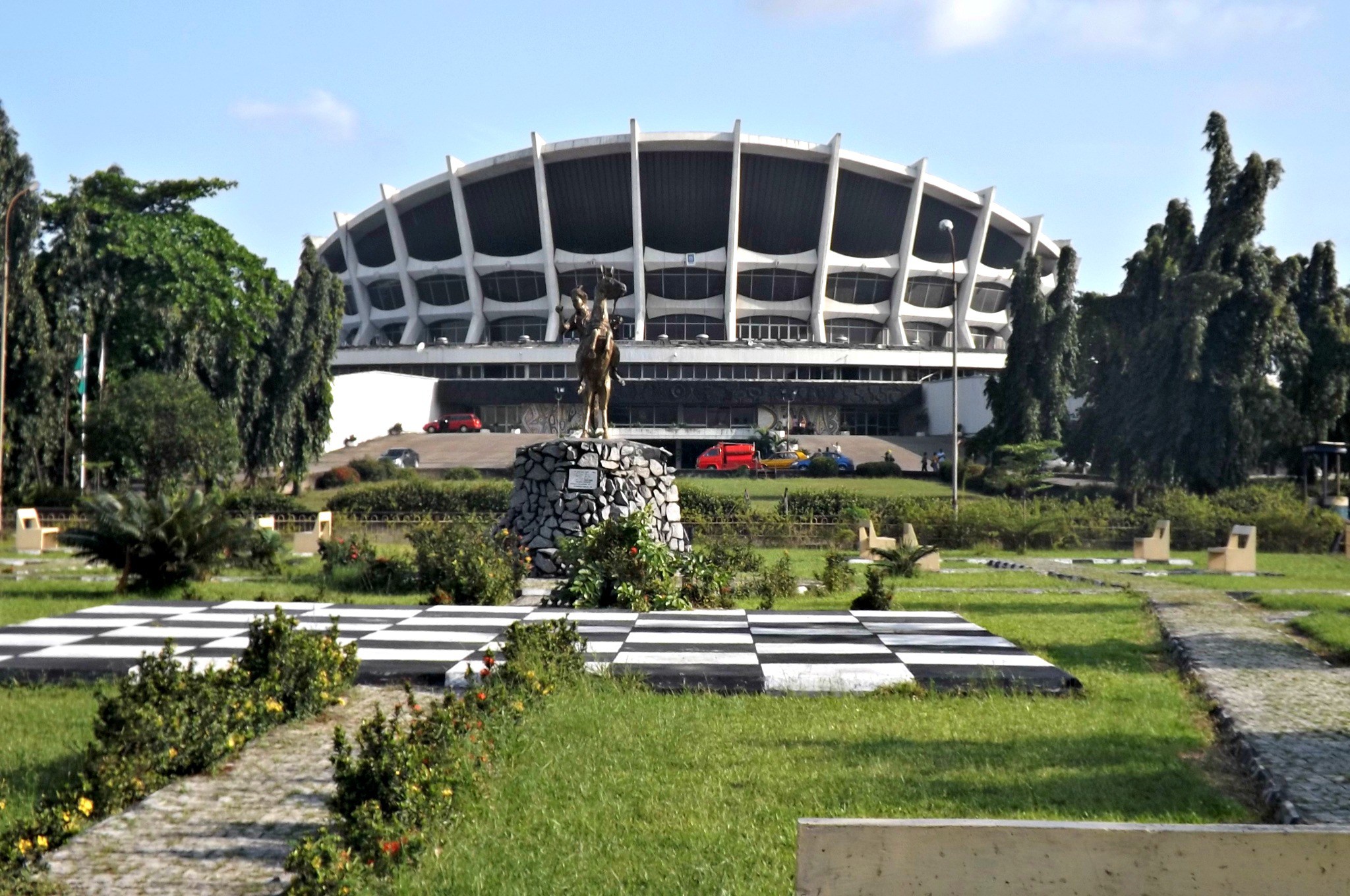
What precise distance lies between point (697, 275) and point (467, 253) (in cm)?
1481

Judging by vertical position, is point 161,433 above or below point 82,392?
below

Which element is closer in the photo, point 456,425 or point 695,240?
point 456,425

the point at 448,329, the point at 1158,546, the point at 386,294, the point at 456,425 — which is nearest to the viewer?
the point at 1158,546

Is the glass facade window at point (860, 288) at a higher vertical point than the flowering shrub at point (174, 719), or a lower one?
higher

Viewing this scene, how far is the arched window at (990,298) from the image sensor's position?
84500 millimetres

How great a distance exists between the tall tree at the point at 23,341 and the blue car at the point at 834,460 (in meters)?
27.6

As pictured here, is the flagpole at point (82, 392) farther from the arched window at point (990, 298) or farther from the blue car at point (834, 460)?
the arched window at point (990, 298)

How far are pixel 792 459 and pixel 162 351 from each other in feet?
83.2

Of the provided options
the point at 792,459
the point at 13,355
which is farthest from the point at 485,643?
the point at 792,459

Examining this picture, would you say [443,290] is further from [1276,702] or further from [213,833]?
[213,833]

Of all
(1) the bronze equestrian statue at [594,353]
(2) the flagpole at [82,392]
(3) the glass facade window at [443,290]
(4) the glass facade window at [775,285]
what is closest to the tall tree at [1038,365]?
(1) the bronze equestrian statue at [594,353]

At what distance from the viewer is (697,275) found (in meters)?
80.3

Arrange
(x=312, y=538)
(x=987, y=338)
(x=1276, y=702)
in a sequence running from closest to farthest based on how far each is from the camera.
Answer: (x=1276, y=702)
(x=312, y=538)
(x=987, y=338)

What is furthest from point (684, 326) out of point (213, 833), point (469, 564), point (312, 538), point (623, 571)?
point (213, 833)
